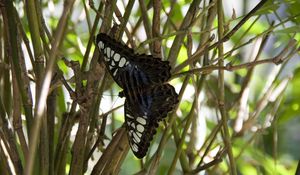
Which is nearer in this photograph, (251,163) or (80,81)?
(80,81)

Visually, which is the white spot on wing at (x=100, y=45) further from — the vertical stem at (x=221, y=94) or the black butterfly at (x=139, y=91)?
the vertical stem at (x=221, y=94)

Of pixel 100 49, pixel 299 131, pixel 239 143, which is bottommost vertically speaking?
pixel 299 131

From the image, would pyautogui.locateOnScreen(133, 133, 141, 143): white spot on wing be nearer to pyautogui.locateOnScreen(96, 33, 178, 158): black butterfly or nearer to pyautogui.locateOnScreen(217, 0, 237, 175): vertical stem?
pyautogui.locateOnScreen(96, 33, 178, 158): black butterfly

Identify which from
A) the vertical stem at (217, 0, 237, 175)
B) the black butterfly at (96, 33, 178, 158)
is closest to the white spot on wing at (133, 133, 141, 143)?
the black butterfly at (96, 33, 178, 158)

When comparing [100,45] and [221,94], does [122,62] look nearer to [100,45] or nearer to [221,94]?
[100,45]

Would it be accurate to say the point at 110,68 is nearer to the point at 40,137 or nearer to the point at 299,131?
the point at 40,137

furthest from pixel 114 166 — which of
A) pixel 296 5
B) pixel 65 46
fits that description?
pixel 65 46

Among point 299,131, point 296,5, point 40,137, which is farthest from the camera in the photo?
point 299,131

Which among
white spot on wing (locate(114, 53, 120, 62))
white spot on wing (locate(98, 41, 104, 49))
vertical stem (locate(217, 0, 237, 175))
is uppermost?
white spot on wing (locate(98, 41, 104, 49))
